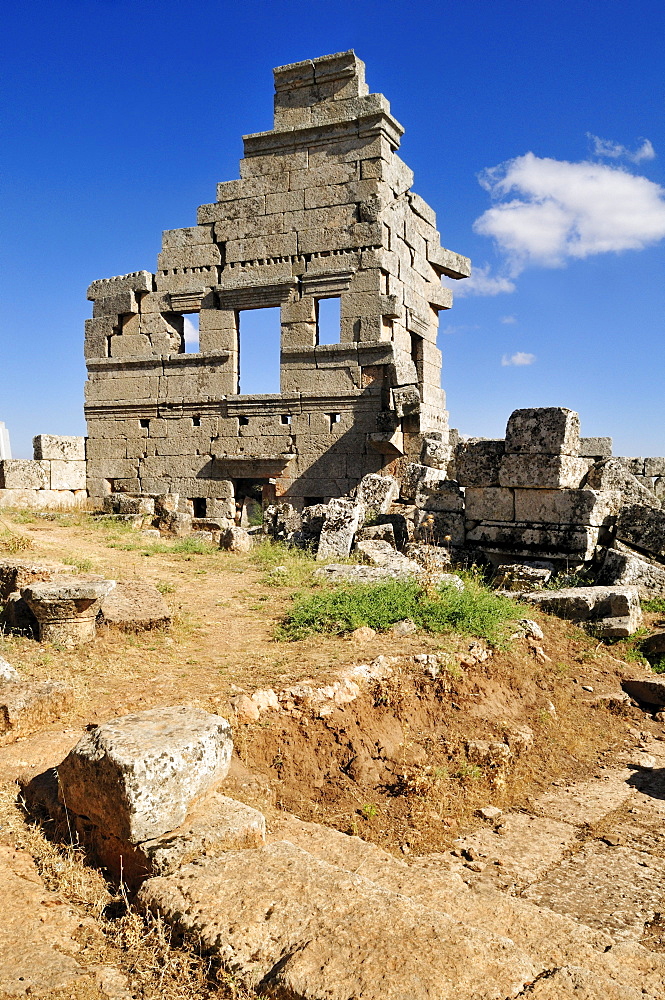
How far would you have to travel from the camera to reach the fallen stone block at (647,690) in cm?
612

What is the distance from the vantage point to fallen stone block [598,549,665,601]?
8148mm

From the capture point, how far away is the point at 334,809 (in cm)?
421

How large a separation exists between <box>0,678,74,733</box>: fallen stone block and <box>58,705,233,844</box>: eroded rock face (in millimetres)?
980

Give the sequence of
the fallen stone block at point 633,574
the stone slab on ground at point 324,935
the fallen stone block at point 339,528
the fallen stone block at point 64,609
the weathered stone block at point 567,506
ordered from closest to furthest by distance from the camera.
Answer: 1. the stone slab on ground at point 324,935
2. the fallen stone block at point 64,609
3. the fallen stone block at point 633,574
4. the weathered stone block at point 567,506
5. the fallen stone block at point 339,528

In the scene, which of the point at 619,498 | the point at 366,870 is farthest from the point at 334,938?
the point at 619,498

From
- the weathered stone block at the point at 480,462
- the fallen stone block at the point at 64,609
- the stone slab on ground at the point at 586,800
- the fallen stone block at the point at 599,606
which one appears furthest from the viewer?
the weathered stone block at the point at 480,462

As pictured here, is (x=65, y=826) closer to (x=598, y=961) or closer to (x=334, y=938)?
(x=334, y=938)

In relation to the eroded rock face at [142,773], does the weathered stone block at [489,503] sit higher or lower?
higher

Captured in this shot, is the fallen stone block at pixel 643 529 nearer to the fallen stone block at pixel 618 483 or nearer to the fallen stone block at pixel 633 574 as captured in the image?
the fallen stone block at pixel 618 483

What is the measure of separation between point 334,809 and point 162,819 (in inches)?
56.6

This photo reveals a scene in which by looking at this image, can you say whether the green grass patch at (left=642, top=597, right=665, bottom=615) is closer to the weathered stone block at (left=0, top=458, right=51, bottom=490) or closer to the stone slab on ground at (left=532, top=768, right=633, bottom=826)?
the stone slab on ground at (left=532, top=768, right=633, bottom=826)

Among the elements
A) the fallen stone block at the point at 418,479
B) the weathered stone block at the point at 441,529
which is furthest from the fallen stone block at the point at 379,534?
the fallen stone block at the point at 418,479

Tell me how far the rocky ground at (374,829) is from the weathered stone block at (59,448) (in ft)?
27.4

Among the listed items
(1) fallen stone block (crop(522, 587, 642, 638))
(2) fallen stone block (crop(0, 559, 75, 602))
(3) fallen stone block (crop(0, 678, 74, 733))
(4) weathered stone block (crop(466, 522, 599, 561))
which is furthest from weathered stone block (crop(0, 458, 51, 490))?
(1) fallen stone block (crop(522, 587, 642, 638))
